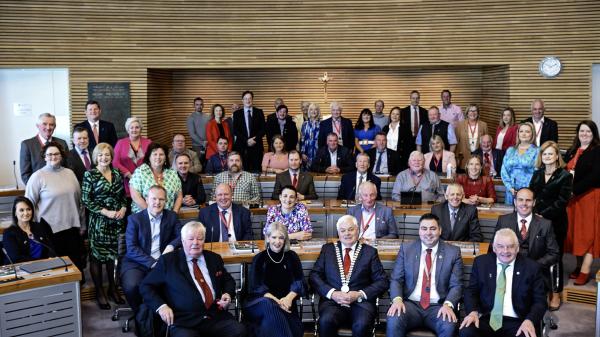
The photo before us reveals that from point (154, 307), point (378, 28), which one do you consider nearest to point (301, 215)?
point (154, 307)

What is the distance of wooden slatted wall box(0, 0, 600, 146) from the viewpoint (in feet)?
36.2

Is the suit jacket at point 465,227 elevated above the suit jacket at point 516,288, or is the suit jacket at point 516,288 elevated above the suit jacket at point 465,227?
the suit jacket at point 465,227

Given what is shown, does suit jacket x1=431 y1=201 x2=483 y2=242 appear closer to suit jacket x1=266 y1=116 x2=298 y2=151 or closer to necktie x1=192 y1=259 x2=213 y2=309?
necktie x1=192 y1=259 x2=213 y2=309

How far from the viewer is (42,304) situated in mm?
5164

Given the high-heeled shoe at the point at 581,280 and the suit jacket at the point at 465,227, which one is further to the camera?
the high-heeled shoe at the point at 581,280

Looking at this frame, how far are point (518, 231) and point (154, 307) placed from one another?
10.7 feet

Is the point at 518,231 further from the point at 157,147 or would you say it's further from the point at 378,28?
the point at 378,28

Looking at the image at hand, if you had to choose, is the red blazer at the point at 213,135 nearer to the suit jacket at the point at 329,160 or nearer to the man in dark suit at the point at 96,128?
the suit jacket at the point at 329,160

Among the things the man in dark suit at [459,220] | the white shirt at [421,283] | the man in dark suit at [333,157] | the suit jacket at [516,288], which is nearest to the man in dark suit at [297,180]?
the man in dark suit at [333,157]

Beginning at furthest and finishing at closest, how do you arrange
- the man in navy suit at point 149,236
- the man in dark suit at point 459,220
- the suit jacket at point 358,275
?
the man in dark suit at point 459,220 < the man in navy suit at point 149,236 < the suit jacket at point 358,275

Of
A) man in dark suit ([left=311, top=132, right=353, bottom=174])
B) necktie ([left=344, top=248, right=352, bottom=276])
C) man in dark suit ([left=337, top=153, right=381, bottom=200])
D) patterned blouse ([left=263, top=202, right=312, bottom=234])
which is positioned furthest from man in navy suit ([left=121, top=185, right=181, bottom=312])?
man in dark suit ([left=311, top=132, right=353, bottom=174])

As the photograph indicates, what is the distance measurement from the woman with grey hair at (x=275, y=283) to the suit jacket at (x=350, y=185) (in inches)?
101

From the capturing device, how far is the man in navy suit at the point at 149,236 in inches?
238

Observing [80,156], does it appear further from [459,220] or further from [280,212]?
[459,220]
